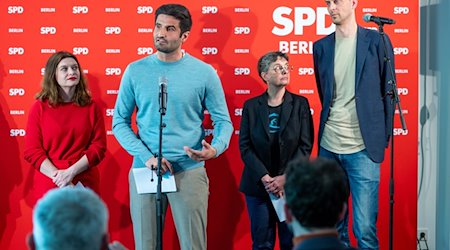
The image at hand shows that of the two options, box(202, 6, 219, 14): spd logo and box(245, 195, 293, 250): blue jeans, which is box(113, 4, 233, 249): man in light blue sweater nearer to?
box(245, 195, 293, 250): blue jeans

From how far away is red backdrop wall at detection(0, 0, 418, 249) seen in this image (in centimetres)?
539

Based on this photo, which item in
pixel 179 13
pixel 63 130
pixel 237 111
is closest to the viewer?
pixel 179 13

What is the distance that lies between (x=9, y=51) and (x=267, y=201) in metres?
2.40

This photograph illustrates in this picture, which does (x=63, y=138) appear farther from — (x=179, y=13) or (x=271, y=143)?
(x=271, y=143)

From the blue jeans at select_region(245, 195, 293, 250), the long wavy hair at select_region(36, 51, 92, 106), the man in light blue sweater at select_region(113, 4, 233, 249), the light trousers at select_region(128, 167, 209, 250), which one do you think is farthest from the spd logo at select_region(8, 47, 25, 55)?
the blue jeans at select_region(245, 195, 293, 250)

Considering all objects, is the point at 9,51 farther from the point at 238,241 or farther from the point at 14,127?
the point at 238,241

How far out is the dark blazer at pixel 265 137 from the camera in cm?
463

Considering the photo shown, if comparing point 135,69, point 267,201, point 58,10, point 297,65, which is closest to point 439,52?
point 297,65

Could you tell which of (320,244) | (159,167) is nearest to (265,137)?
(159,167)

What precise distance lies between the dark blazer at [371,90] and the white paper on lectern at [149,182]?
1.12 meters

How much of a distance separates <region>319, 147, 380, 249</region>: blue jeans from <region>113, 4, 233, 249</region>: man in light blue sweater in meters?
0.85

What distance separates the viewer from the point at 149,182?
4375 mm

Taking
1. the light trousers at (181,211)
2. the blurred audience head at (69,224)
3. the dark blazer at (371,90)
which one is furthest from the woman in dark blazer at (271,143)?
the blurred audience head at (69,224)

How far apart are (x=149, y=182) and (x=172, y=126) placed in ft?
1.29
